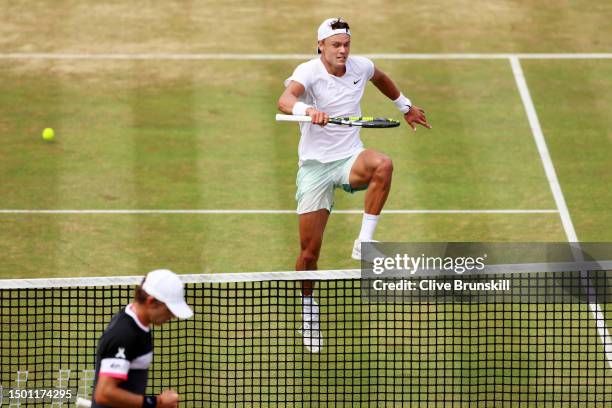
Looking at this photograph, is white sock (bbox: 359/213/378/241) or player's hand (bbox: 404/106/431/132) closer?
white sock (bbox: 359/213/378/241)

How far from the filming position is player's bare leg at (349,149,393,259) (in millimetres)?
14320

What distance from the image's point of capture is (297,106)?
1389cm

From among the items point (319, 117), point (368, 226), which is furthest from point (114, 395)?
point (368, 226)

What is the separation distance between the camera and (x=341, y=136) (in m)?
14.9

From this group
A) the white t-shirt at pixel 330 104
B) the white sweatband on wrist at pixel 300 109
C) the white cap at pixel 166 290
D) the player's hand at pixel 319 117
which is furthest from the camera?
the white t-shirt at pixel 330 104

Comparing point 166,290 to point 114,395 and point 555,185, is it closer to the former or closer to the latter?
point 114,395

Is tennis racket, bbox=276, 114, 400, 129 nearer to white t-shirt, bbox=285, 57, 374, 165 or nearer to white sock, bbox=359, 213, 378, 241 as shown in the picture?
white t-shirt, bbox=285, 57, 374, 165

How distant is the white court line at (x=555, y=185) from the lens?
15680 mm

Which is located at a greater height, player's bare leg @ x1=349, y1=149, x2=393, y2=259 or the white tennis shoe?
player's bare leg @ x1=349, y1=149, x2=393, y2=259

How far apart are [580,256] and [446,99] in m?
5.92

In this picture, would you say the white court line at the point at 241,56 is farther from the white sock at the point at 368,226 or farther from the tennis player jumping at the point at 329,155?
the white sock at the point at 368,226

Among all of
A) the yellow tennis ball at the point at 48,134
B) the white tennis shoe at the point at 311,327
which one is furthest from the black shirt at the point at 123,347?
the yellow tennis ball at the point at 48,134

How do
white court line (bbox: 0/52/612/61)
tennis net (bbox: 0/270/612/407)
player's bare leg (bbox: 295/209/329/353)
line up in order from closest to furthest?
tennis net (bbox: 0/270/612/407)
player's bare leg (bbox: 295/209/329/353)
white court line (bbox: 0/52/612/61)

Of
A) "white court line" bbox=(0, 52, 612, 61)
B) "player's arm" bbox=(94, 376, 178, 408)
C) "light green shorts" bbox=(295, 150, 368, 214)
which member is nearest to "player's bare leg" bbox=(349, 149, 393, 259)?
"light green shorts" bbox=(295, 150, 368, 214)
